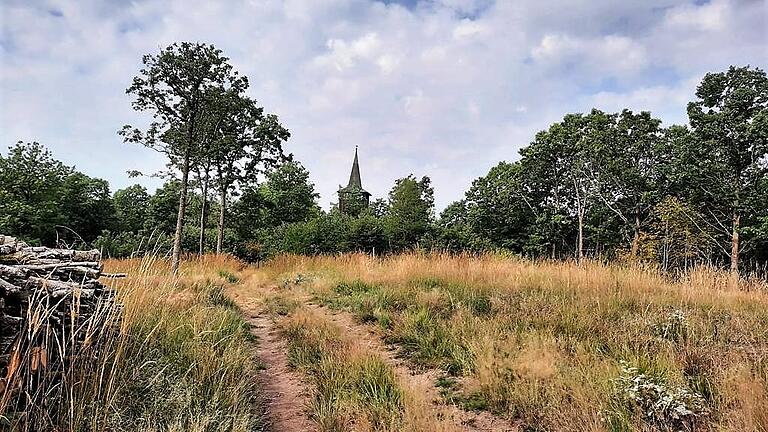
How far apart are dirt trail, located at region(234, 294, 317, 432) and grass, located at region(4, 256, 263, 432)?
0.54 feet

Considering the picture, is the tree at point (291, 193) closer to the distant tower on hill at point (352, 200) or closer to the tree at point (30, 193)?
the distant tower on hill at point (352, 200)

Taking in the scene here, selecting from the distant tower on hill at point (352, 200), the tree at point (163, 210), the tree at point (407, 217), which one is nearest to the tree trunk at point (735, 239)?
the tree at point (407, 217)

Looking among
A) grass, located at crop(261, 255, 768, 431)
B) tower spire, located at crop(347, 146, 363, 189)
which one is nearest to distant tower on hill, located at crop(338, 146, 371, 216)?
tower spire, located at crop(347, 146, 363, 189)

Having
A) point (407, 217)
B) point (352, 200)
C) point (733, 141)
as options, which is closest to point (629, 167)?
point (733, 141)

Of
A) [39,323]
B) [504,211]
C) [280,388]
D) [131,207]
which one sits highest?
[504,211]

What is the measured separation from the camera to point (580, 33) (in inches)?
300

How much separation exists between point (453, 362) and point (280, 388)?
1.67 meters

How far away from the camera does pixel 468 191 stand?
33.8 meters

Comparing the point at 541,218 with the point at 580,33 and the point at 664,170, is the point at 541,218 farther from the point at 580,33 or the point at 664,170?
the point at 580,33

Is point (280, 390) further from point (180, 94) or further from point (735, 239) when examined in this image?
point (735, 239)

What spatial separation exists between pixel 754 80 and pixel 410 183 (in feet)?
56.0

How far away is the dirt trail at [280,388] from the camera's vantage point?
3.13 meters

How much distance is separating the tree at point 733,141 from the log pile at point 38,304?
23.6 meters

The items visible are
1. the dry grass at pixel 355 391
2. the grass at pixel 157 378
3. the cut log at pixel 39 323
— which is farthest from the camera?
the dry grass at pixel 355 391
